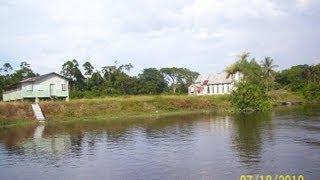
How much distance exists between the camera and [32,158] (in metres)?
30.1

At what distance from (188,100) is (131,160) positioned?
5019 centimetres

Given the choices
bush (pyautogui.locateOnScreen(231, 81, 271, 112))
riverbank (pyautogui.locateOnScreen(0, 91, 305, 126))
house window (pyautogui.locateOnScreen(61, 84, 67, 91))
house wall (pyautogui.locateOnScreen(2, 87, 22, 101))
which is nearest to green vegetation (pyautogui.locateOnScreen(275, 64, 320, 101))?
riverbank (pyautogui.locateOnScreen(0, 91, 305, 126))

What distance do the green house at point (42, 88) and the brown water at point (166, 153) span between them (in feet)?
78.1

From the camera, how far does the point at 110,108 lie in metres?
68.2

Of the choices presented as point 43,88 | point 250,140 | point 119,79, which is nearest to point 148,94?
Answer: point 119,79

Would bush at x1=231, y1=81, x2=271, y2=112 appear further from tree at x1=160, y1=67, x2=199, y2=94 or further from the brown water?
tree at x1=160, y1=67, x2=199, y2=94

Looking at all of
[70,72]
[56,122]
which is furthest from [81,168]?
[70,72]

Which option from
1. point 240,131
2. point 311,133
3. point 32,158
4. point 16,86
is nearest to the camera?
point 32,158

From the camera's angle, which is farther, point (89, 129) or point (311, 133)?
point (89, 129)

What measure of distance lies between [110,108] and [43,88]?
11.5m

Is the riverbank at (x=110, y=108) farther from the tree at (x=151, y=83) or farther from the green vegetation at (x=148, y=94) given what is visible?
the tree at (x=151, y=83)

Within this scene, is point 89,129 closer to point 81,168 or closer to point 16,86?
point 81,168

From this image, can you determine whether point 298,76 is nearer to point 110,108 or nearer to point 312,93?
point 312,93

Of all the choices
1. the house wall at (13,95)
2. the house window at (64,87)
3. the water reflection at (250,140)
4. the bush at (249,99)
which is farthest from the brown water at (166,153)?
the house window at (64,87)
